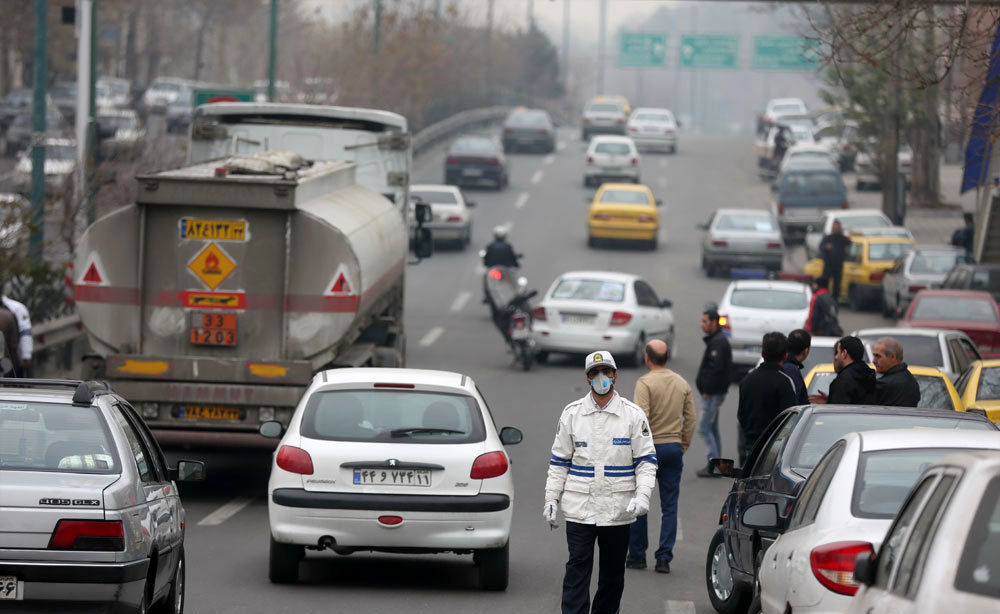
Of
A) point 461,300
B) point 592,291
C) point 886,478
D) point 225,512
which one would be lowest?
point 461,300

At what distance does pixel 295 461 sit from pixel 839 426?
11.3 feet

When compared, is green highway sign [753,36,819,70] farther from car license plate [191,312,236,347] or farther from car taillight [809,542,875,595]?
car taillight [809,542,875,595]

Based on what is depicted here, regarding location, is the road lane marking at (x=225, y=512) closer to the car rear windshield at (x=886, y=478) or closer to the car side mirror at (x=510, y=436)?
the car side mirror at (x=510, y=436)

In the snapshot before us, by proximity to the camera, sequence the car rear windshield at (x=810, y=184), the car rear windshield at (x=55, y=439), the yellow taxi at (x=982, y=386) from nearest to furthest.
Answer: the car rear windshield at (x=55, y=439) < the yellow taxi at (x=982, y=386) < the car rear windshield at (x=810, y=184)

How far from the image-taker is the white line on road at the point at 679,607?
32.8 feet

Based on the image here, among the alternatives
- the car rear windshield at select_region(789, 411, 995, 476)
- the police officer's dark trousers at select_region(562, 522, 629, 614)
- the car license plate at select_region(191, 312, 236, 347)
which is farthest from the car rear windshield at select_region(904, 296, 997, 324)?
the police officer's dark trousers at select_region(562, 522, 629, 614)

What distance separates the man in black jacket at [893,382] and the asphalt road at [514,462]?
6.14 feet

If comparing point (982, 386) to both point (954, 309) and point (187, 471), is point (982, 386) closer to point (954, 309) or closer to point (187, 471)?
point (954, 309)

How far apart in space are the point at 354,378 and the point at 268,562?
1.54 metres

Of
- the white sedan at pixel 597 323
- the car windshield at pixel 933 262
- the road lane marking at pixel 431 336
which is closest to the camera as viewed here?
the white sedan at pixel 597 323

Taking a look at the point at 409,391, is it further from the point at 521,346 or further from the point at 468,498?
the point at 521,346

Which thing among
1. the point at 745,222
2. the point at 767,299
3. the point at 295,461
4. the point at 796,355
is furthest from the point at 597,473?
the point at 745,222

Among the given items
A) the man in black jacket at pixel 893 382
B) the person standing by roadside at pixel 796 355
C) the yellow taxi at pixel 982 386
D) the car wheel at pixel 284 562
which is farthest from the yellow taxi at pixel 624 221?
the car wheel at pixel 284 562

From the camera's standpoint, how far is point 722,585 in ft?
32.4
